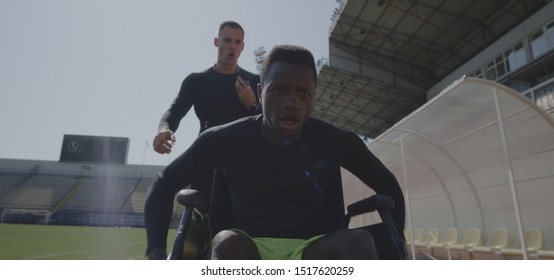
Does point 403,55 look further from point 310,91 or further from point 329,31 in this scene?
point 310,91

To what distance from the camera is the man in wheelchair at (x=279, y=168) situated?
1.27 metres

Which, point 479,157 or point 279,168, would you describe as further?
point 479,157

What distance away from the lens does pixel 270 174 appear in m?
1.34

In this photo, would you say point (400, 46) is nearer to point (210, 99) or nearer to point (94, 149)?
point (210, 99)

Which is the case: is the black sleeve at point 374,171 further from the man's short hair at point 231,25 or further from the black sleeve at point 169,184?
the man's short hair at point 231,25

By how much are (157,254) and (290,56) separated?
0.87 metres

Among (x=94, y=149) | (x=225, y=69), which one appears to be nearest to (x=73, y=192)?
(x=94, y=149)

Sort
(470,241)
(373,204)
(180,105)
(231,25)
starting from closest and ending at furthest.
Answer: (373,204) → (180,105) → (231,25) → (470,241)

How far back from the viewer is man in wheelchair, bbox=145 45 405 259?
1.27m

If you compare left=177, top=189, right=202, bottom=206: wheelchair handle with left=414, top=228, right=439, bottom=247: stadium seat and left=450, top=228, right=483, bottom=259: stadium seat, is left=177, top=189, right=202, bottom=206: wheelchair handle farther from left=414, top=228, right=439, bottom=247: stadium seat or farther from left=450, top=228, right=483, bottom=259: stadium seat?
left=414, top=228, right=439, bottom=247: stadium seat

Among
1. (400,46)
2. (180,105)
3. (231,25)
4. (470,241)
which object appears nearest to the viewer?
(180,105)

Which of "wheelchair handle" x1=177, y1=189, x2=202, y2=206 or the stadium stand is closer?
Result: "wheelchair handle" x1=177, y1=189, x2=202, y2=206

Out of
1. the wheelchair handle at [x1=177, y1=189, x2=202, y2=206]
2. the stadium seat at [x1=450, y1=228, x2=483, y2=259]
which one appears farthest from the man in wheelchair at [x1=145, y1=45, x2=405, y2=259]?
the stadium seat at [x1=450, y1=228, x2=483, y2=259]

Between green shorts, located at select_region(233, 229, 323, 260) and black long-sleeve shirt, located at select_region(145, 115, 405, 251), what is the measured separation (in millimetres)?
75
